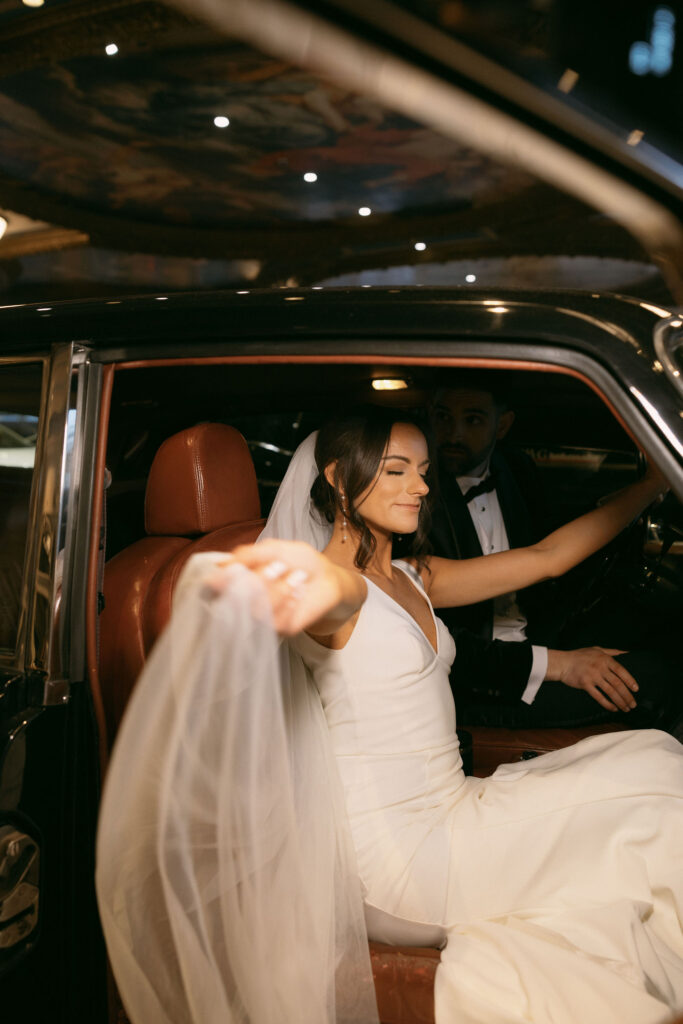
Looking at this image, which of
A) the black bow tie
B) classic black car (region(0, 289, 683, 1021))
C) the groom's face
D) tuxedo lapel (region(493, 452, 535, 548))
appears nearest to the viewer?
classic black car (region(0, 289, 683, 1021))

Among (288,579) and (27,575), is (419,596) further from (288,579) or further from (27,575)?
(27,575)

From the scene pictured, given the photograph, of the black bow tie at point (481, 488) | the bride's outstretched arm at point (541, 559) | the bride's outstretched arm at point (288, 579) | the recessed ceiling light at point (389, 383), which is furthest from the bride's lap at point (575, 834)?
the black bow tie at point (481, 488)

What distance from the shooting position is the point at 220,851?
1259 mm

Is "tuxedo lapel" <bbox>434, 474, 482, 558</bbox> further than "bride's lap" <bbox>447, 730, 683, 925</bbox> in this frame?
Yes

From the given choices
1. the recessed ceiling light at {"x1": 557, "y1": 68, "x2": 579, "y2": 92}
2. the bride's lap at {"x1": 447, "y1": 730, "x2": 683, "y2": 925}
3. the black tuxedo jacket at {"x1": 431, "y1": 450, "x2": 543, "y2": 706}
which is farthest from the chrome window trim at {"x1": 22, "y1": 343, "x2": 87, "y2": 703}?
the recessed ceiling light at {"x1": 557, "y1": 68, "x2": 579, "y2": 92}

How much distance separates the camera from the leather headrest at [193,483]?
1800mm

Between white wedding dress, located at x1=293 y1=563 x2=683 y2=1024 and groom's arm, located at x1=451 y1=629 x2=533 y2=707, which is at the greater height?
groom's arm, located at x1=451 y1=629 x2=533 y2=707

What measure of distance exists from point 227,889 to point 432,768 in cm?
56

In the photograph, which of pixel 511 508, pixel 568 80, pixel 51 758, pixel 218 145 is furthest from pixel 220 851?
pixel 218 145

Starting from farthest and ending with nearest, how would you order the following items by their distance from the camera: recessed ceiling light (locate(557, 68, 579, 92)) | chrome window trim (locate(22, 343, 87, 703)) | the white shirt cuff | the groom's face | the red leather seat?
recessed ceiling light (locate(557, 68, 579, 92)) < the groom's face < the white shirt cuff < the red leather seat < chrome window trim (locate(22, 343, 87, 703))

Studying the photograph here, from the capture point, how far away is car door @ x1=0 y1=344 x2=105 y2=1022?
1351mm

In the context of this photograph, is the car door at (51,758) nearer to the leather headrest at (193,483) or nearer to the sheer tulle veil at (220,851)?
the sheer tulle veil at (220,851)

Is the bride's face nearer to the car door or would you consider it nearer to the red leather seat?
the red leather seat

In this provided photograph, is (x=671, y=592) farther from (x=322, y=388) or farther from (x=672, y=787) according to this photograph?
(x=322, y=388)
